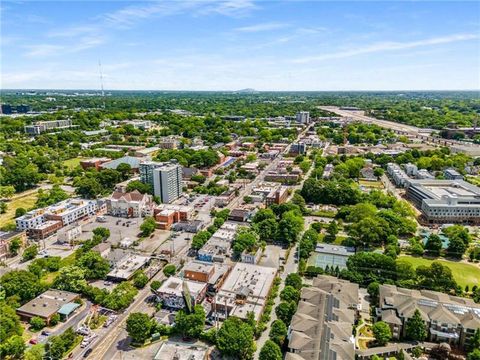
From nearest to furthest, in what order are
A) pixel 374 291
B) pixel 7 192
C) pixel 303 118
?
pixel 374 291 < pixel 7 192 < pixel 303 118

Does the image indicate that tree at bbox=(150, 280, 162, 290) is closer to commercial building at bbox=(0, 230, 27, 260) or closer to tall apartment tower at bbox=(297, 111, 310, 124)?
commercial building at bbox=(0, 230, 27, 260)

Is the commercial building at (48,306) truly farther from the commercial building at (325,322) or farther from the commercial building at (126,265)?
the commercial building at (325,322)

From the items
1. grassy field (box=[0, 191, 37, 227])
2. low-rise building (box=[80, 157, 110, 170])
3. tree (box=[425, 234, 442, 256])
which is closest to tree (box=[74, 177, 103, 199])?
grassy field (box=[0, 191, 37, 227])

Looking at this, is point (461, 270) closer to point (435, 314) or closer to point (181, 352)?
point (435, 314)

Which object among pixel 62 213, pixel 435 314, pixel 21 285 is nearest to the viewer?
pixel 435 314

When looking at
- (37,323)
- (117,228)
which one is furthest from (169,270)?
(117,228)

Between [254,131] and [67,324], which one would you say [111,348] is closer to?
[67,324]

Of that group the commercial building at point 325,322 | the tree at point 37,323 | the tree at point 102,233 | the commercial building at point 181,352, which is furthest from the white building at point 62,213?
the commercial building at point 325,322
